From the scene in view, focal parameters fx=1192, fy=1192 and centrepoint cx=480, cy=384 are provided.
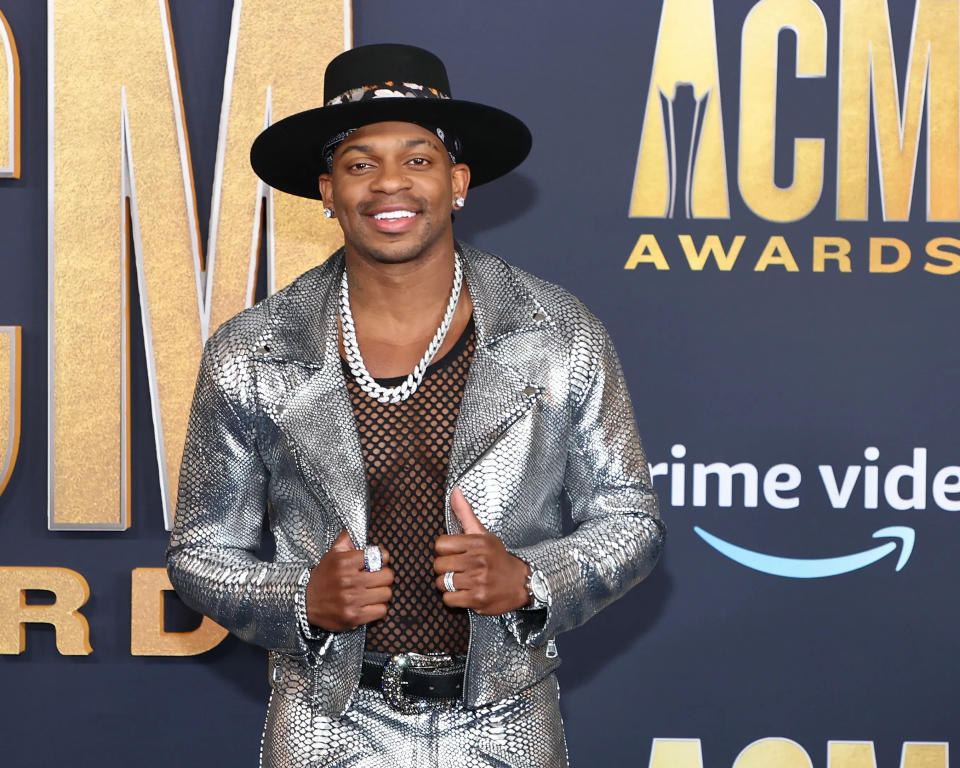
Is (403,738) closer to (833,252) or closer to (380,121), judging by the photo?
(380,121)

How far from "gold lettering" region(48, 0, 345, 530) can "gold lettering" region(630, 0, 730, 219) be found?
91 centimetres

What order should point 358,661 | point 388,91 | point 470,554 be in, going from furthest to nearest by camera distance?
point 388,91
point 358,661
point 470,554

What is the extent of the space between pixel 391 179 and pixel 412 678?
82 cm

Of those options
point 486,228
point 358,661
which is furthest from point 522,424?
point 486,228

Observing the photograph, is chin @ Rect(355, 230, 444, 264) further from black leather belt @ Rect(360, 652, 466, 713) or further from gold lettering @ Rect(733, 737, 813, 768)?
gold lettering @ Rect(733, 737, 813, 768)

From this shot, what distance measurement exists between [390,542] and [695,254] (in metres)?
1.60

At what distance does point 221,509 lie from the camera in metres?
2.03

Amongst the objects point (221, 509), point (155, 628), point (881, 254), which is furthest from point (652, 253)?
point (155, 628)

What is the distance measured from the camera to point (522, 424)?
197 centimetres

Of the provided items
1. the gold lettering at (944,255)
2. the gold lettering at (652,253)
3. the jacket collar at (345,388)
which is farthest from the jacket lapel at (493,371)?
the gold lettering at (944,255)

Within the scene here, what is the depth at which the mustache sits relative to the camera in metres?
2.00

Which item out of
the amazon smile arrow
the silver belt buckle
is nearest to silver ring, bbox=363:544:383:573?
the silver belt buckle

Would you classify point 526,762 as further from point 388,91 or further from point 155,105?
point 155,105

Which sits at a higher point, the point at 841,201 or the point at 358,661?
the point at 841,201
